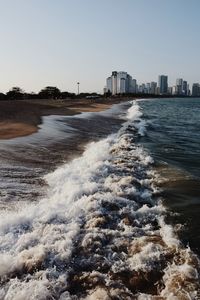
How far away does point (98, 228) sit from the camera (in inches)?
305

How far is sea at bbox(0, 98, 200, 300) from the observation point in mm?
5664

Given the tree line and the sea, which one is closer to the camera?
the sea

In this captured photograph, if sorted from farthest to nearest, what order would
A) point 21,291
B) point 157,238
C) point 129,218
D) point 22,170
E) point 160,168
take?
point 160,168 → point 22,170 → point 129,218 → point 157,238 → point 21,291

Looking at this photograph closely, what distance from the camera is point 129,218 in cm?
838

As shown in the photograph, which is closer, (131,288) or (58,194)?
(131,288)

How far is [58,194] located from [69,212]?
1.49 metres

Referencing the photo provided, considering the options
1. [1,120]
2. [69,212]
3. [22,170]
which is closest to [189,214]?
[69,212]

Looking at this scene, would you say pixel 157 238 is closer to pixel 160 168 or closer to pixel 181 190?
pixel 181 190

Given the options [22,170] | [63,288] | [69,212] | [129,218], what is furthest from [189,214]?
[22,170]

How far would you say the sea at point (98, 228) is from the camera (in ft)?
18.6

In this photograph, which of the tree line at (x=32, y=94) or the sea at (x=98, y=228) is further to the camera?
the tree line at (x=32, y=94)

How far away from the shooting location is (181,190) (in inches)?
432

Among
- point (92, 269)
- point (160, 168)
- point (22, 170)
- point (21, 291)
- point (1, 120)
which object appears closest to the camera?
point (21, 291)

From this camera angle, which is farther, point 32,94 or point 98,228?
point 32,94
